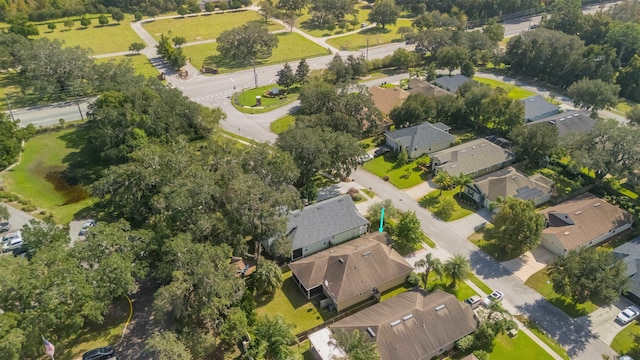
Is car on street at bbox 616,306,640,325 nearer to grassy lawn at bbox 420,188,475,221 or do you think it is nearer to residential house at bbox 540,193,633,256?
residential house at bbox 540,193,633,256

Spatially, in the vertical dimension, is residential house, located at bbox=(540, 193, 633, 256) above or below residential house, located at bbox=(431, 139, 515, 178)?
below

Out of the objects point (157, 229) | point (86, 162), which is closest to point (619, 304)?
point (157, 229)

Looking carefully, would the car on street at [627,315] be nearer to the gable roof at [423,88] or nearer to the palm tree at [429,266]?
the palm tree at [429,266]

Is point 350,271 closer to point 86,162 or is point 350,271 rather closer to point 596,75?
point 86,162

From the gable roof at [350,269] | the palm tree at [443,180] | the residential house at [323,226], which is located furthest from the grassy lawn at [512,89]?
the gable roof at [350,269]

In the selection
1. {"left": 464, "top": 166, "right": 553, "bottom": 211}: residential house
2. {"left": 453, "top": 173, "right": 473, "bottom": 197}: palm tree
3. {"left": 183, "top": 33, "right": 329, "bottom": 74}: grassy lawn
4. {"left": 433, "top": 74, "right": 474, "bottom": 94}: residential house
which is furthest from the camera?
{"left": 183, "top": 33, "right": 329, "bottom": 74}: grassy lawn

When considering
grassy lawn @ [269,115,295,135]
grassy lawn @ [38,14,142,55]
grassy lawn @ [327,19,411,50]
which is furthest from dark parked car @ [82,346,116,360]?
grassy lawn @ [327,19,411,50]
